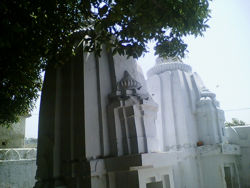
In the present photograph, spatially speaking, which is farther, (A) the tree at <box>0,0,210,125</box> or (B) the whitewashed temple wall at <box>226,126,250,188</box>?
(B) the whitewashed temple wall at <box>226,126,250,188</box>

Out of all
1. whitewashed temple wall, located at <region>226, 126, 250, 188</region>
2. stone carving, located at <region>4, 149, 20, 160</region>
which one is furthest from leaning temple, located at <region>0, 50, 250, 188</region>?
whitewashed temple wall, located at <region>226, 126, 250, 188</region>

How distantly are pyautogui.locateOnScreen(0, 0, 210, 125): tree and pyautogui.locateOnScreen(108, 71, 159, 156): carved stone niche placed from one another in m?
1.18

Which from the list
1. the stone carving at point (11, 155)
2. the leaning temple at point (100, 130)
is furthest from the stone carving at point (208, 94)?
the stone carving at point (11, 155)

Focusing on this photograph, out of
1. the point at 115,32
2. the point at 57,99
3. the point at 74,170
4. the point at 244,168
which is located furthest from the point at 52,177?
the point at 244,168

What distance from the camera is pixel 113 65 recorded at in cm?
621

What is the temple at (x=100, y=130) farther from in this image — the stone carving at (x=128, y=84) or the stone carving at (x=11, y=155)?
the stone carving at (x=11, y=155)

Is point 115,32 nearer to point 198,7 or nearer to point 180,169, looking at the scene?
point 198,7

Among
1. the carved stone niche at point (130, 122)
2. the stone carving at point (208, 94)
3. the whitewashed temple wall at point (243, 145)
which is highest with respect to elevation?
the stone carving at point (208, 94)

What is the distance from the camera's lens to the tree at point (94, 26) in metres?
4.50

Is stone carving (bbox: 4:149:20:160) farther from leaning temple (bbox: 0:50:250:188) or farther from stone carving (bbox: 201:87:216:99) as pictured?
stone carving (bbox: 201:87:216:99)

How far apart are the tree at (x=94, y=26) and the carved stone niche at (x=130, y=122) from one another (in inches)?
46.4

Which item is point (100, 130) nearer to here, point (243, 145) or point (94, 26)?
point (94, 26)

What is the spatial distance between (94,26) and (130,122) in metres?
2.46

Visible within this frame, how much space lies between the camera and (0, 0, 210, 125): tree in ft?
14.8
